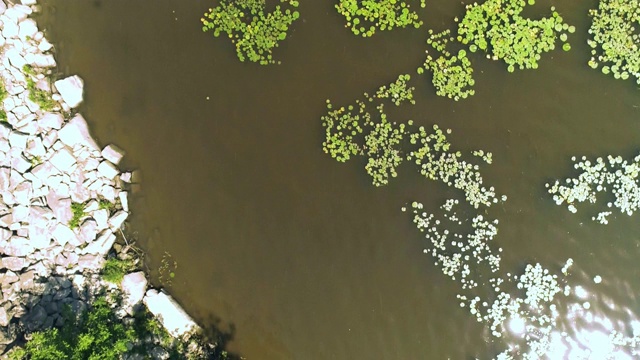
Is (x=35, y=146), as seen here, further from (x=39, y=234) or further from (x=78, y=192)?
(x=39, y=234)

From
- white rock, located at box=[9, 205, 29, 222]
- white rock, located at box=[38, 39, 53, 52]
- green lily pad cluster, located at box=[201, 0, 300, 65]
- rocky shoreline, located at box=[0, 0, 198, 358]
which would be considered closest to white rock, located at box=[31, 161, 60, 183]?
rocky shoreline, located at box=[0, 0, 198, 358]

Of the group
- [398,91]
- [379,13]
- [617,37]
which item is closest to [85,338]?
[398,91]

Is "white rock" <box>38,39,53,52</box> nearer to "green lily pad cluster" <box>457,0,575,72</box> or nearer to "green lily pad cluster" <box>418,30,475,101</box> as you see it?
"green lily pad cluster" <box>418,30,475,101</box>

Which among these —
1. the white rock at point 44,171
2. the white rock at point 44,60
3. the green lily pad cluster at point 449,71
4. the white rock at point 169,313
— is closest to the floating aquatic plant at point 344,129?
the green lily pad cluster at point 449,71

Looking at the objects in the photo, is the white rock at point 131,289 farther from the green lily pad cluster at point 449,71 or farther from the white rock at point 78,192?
the green lily pad cluster at point 449,71

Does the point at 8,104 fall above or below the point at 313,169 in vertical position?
below

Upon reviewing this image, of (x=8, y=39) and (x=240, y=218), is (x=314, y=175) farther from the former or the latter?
(x=8, y=39)
